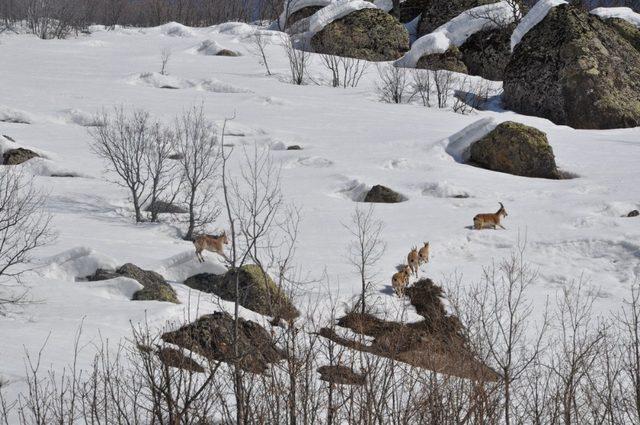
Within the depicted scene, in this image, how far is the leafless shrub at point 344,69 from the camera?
31.2m

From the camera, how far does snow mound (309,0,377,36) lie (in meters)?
35.2

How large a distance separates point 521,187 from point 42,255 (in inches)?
455

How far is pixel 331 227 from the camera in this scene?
17609 millimetres

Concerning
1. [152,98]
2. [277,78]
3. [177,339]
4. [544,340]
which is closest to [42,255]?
[177,339]

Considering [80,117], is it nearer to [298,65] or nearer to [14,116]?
[14,116]

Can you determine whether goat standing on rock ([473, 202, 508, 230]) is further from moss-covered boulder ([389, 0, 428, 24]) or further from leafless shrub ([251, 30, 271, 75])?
moss-covered boulder ([389, 0, 428, 24])

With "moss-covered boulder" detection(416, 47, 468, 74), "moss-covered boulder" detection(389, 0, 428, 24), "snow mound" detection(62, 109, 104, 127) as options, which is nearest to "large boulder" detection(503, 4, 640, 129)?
"moss-covered boulder" detection(416, 47, 468, 74)

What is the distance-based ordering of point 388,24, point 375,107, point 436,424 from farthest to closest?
point 388,24 → point 375,107 → point 436,424

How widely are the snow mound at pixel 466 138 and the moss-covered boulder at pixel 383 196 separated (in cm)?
315

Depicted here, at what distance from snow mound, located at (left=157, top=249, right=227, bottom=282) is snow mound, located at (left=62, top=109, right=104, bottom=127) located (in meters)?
11.5

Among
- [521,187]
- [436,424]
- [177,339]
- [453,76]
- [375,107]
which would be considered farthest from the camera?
[453,76]

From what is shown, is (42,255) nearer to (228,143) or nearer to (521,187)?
(228,143)

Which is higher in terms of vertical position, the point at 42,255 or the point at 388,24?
the point at 388,24

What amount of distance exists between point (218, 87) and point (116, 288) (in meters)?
18.1
